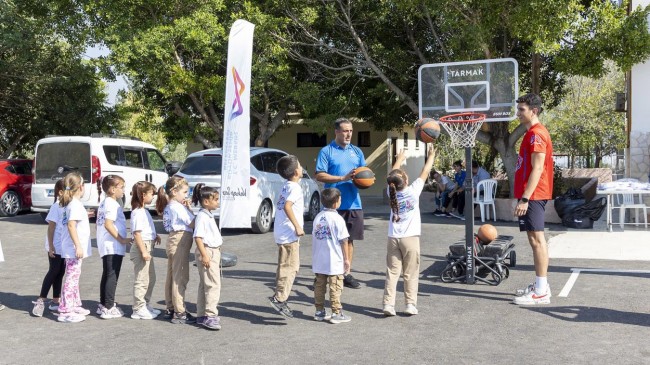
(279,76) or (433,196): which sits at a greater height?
(279,76)

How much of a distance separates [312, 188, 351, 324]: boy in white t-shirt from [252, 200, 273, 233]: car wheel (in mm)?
6577

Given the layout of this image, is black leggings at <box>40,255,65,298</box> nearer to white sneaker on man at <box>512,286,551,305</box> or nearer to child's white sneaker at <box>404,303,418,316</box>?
child's white sneaker at <box>404,303,418,316</box>

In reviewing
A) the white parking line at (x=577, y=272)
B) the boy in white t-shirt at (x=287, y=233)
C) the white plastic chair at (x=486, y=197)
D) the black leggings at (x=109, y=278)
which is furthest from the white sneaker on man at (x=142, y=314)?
the white plastic chair at (x=486, y=197)

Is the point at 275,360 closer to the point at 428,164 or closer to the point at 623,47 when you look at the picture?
the point at 428,164

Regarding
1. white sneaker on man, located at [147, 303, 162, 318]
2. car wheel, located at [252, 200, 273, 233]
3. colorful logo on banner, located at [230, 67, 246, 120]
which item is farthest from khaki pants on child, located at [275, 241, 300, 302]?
car wheel, located at [252, 200, 273, 233]

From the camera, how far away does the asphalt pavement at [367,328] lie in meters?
5.30

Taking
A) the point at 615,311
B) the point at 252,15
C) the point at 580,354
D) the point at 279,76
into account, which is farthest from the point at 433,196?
the point at 580,354

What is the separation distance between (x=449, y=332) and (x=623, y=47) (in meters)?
9.92

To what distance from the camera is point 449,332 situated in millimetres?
5934

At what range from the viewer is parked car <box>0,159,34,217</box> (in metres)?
17.0

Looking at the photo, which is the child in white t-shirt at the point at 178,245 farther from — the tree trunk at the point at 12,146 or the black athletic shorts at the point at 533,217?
the tree trunk at the point at 12,146

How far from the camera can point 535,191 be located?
270 inches

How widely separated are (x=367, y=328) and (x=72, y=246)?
3.03 metres

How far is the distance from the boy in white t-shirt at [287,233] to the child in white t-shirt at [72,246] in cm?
190
